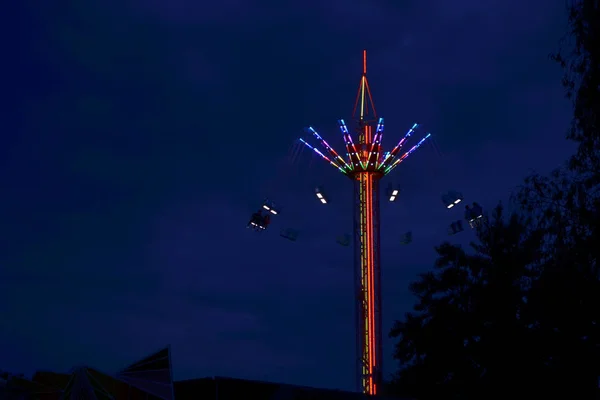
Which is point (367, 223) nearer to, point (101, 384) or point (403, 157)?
point (403, 157)

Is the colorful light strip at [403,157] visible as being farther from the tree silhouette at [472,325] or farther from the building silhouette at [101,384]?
the building silhouette at [101,384]

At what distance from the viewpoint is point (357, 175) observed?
36938 millimetres

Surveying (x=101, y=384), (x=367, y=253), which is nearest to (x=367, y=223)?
(x=367, y=253)

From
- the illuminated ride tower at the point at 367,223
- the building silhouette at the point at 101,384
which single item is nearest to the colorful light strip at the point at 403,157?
the illuminated ride tower at the point at 367,223

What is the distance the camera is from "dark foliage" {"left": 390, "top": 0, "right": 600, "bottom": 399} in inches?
719

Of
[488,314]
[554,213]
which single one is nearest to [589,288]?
[554,213]

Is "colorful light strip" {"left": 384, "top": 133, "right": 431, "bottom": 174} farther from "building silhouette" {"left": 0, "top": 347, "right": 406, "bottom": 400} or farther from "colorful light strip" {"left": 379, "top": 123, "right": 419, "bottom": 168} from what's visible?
"building silhouette" {"left": 0, "top": 347, "right": 406, "bottom": 400}

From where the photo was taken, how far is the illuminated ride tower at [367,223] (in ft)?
113

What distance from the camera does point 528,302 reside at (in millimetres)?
27766

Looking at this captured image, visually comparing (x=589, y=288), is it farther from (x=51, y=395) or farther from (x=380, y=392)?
(x=380, y=392)

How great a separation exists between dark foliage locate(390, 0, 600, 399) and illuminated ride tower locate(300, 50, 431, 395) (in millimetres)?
2556

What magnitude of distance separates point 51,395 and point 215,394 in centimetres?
416

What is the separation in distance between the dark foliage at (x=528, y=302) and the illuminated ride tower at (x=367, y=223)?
8.38 ft

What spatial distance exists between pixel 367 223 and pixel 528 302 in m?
9.71
